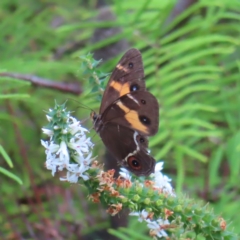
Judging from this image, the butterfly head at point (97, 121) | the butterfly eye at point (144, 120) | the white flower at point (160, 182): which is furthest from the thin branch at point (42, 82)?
the white flower at point (160, 182)

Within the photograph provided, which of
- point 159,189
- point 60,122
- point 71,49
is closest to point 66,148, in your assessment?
point 60,122

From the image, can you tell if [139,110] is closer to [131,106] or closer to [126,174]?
[131,106]

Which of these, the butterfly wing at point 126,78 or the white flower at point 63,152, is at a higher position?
the butterfly wing at point 126,78

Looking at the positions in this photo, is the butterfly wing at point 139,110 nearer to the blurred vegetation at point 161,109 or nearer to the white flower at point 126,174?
the white flower at point 126,174

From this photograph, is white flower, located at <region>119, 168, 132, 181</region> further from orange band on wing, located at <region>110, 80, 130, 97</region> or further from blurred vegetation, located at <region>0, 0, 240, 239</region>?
blurred vegetation, located at <region>0, 0, 240, 239</region>

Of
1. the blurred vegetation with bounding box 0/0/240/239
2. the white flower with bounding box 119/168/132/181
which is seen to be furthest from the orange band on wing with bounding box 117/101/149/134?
the blurred vegetation with bounding box 0/0/240/239

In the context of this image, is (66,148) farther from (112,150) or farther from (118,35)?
(118,35)

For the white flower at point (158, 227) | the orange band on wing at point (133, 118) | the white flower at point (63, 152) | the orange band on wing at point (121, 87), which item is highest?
the orange band on wing at point (121, 87)
